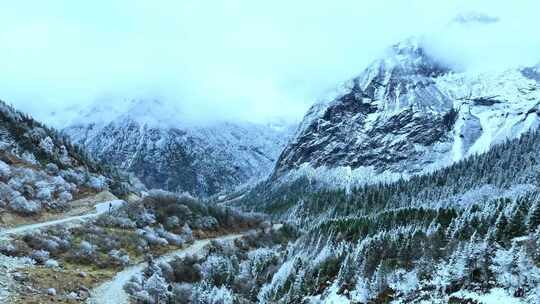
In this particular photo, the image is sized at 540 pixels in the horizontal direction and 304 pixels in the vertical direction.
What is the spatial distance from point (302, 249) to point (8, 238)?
76.2m

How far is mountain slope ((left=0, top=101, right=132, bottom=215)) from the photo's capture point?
9369cm

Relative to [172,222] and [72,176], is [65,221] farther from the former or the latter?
[172,222]

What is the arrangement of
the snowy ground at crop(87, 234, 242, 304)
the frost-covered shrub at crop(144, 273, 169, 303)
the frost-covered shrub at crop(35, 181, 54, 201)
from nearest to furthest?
the snowy ground at crop(87, 234, 242, 304), the frost-covered shrub at crop(144, 273, 169, 303), the frost-covered shrub at crop(35, 181, 54, 201)

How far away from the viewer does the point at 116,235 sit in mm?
95438

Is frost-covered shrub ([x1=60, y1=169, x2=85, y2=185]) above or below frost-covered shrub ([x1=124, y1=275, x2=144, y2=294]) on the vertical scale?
below

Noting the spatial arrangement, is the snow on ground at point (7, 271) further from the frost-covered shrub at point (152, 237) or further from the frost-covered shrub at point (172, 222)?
the frost-covered shrub at point (172, 222)

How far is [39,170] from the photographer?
11056cm

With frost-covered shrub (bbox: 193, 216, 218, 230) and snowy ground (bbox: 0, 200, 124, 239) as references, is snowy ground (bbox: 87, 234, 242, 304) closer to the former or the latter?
snowy ground (bbox: 0, 200, 124, 239)

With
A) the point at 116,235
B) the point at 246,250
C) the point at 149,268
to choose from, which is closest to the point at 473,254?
the point at 149,268

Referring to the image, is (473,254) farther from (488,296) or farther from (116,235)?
(116,235)

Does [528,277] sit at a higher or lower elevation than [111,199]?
higher

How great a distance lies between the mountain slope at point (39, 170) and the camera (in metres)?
93.7

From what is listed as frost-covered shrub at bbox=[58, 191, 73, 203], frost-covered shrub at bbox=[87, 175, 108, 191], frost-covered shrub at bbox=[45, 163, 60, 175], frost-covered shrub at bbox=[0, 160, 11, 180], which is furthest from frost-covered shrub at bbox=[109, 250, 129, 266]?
frost-covered shrub at bbox=[87, 175, 108, 191]

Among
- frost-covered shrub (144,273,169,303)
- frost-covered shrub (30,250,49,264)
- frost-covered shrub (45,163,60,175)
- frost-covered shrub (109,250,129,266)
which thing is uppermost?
frost-covered shrub (30,250,49,264)
